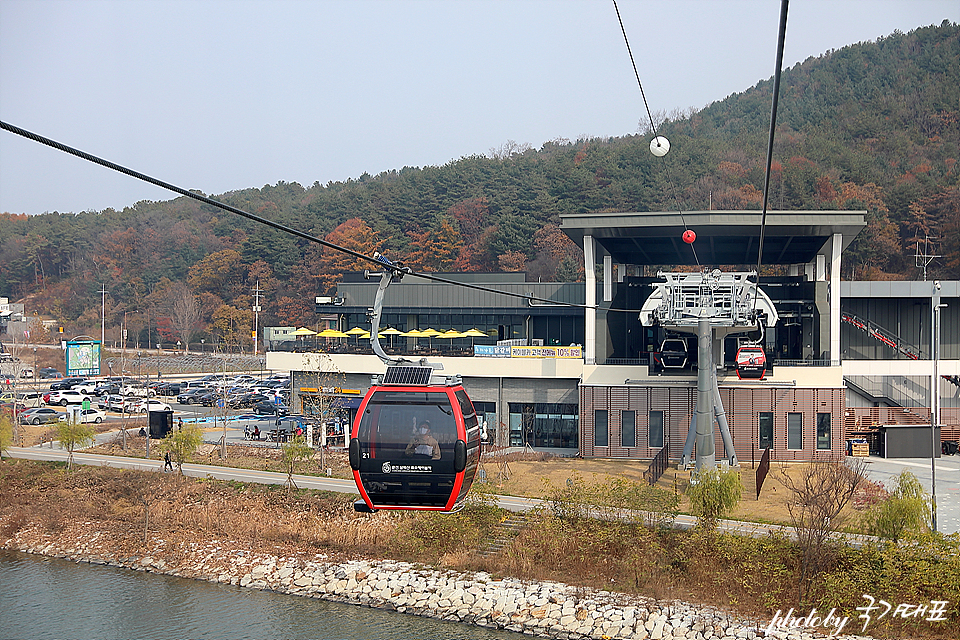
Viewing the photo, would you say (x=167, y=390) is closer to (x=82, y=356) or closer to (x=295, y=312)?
(x=82, y=356)

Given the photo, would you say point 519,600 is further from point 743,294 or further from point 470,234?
point 470,234

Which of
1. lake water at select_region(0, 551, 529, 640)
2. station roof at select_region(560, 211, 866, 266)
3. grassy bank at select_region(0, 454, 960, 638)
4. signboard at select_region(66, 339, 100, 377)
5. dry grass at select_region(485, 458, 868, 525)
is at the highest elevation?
station roof at select_region(560, 211, 866, 266)

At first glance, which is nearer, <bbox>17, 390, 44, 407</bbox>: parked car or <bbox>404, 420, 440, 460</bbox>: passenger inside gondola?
<bbox>404, 420, 440, 460</bbox>: passenger inside gondola

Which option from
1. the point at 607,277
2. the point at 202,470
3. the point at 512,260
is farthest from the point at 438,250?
the point at 202,470

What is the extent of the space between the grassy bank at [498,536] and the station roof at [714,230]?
43.4ft

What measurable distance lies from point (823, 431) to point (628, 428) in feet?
28.8

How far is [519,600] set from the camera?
83.4 feet

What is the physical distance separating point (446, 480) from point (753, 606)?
15.1 metres

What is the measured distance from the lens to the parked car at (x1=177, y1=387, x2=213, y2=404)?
6292 cm

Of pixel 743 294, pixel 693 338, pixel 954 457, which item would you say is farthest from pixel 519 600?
pixel 954 457

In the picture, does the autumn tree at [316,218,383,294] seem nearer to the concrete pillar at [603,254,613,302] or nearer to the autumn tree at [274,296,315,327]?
the autumn tree at [274,296,315,327]

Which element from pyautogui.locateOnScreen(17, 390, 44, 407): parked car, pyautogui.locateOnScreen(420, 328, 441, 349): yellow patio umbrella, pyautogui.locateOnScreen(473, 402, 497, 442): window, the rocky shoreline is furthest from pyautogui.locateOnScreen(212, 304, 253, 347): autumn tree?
the rocky shoreline

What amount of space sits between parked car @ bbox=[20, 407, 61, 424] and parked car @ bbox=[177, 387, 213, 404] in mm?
11008

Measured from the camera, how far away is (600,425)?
39.2 meters
